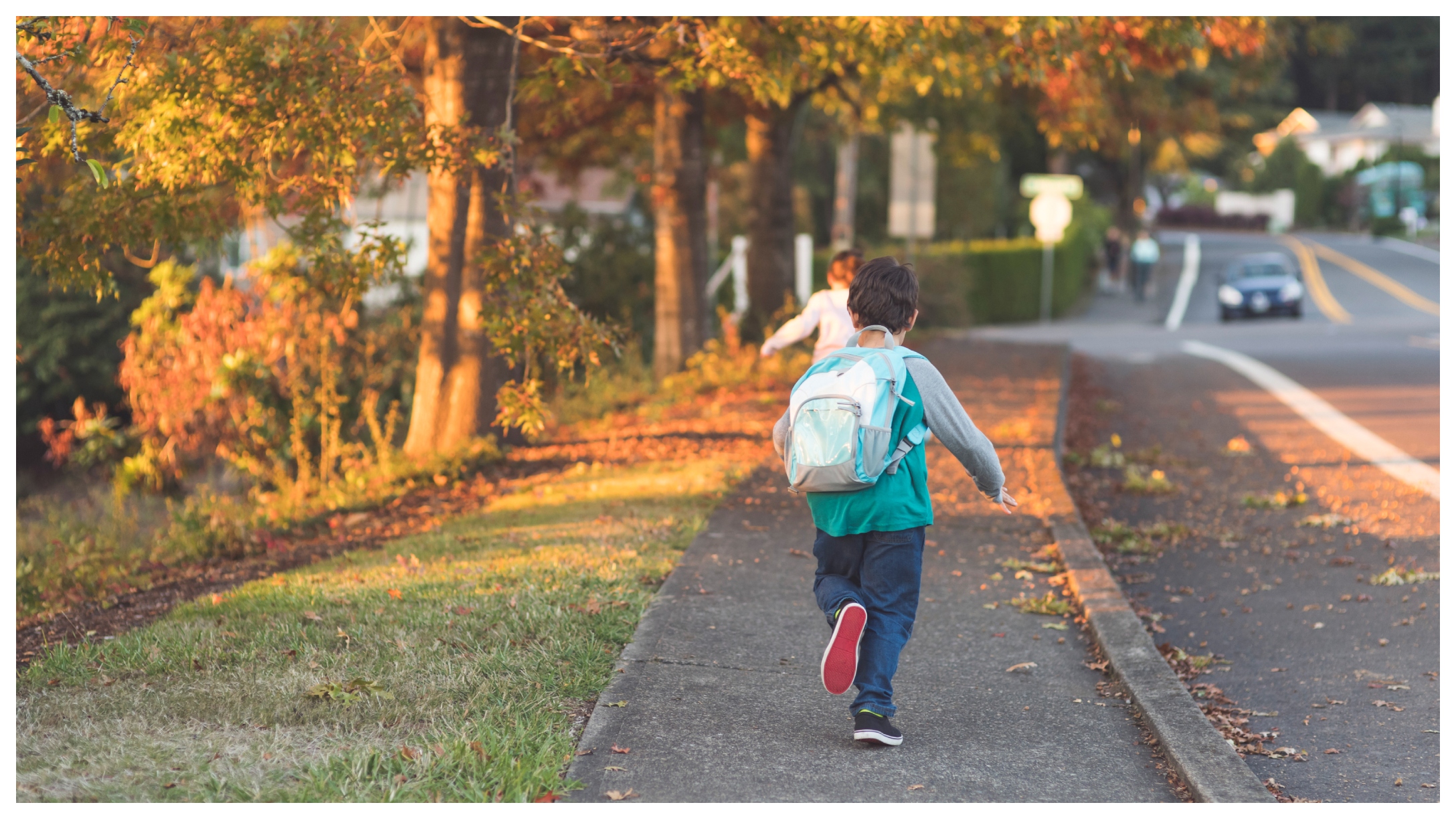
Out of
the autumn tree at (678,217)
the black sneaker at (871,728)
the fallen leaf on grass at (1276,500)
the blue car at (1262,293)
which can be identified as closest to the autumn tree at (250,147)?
the black sneaker at (871,728)

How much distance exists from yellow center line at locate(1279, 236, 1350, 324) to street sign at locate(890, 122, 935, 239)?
14.5 m

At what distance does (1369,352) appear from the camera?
747 inches

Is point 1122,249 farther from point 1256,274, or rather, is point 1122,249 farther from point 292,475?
point 292,475

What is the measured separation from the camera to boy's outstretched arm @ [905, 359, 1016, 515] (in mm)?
4316

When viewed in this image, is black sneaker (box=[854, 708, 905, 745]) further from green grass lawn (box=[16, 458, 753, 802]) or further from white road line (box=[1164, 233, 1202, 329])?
white road line (box=[1164, 233, 1202, 329])

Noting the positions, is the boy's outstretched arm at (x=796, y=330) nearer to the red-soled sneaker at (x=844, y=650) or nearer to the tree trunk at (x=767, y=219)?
the red-soled sneaker at (x=844, y=650)

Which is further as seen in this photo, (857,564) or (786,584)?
(786,584)

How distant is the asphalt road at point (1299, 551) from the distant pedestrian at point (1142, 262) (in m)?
20.2

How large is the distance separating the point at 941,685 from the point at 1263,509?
4.86 metres

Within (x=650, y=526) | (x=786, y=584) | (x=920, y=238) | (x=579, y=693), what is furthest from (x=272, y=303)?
(x=920, y=238)

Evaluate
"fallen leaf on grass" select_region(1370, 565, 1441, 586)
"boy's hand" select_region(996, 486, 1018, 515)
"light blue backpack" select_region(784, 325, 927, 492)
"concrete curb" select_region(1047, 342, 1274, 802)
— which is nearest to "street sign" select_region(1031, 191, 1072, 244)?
"fallen leaf on grass" select_region(1370, 565, 1441, 586)

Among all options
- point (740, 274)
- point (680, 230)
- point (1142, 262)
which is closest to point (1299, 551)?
point (680, 230)

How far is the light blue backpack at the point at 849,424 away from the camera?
423 centimetres

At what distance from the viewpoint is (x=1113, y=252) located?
140ft
